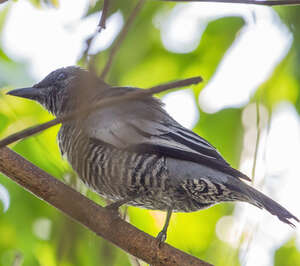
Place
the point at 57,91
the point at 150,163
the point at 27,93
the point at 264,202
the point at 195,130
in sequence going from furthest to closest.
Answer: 1. the point at 57,91
2. the point at 27,93
3. the point at 195,130
4. the point at 150,163
5. the point at 264,202

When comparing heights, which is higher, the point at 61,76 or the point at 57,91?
the point at 61,76

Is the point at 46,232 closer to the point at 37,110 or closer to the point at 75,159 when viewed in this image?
the point at 75,159

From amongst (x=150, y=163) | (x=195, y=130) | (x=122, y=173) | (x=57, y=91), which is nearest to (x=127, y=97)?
(x=150, y=163)

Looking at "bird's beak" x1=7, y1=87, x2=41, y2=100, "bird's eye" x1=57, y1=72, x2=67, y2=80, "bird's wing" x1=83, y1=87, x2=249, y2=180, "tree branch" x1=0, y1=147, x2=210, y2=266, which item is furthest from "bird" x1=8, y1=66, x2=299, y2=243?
"bird's eye" x1=57, y1=72, x2=67, y2=80

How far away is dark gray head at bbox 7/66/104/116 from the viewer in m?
4.43

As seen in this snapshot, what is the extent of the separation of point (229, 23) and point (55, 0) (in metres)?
1.16

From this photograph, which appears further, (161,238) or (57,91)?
(57,91)

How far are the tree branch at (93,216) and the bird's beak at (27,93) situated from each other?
1.33 meters

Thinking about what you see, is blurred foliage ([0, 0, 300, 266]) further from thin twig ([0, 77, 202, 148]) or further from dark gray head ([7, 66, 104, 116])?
thin twig ([0, 77, 202, 148])

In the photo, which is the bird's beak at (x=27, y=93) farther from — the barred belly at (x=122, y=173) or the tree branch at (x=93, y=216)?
the tree branch at (x=93, y=216)

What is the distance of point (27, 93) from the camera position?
4.33 m

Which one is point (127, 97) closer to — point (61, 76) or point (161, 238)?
point (161, 238)

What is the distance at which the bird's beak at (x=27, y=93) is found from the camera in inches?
165

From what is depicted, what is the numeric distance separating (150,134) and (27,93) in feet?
4.48
